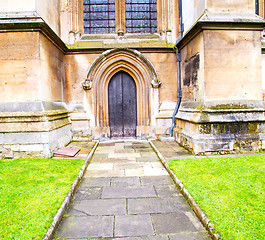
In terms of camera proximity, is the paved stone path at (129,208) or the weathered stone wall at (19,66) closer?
the paved stone path at (129,208)

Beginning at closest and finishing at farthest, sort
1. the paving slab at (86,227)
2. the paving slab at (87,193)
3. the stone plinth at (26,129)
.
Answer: the paving slab at (86,227) → the paving slab at (87,193) → the stone plinth at (26,129)

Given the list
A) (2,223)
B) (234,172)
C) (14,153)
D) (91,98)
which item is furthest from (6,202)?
(91,98)

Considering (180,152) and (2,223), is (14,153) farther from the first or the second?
(180,152)

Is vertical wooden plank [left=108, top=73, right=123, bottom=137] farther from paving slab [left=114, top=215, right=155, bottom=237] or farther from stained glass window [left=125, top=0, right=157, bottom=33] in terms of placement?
paving slab [left=114, top=215, right=155, bottom=237]

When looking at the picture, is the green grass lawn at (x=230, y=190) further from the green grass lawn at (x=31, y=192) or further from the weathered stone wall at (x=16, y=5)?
the weathered stone wall at (x=16, y=5)

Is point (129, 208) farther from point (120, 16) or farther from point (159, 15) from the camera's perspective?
point (159, 15)

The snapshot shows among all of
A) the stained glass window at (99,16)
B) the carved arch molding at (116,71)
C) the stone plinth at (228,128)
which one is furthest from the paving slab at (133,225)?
the stained glass window at (99,16)

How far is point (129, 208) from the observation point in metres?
3.35

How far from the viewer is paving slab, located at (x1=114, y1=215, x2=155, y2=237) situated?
8.94 feet

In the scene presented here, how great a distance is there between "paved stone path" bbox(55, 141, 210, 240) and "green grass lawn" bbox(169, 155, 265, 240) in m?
0.25

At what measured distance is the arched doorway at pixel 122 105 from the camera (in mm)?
8812

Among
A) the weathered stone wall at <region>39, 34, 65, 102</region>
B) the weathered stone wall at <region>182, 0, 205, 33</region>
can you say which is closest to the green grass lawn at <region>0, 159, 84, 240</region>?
the weathered stone wall at <region>39, 34, 65, 102</region>

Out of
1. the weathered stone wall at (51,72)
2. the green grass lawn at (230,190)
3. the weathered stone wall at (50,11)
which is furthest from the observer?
the weathered stone wall at (50,11)

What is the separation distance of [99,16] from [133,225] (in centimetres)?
795
